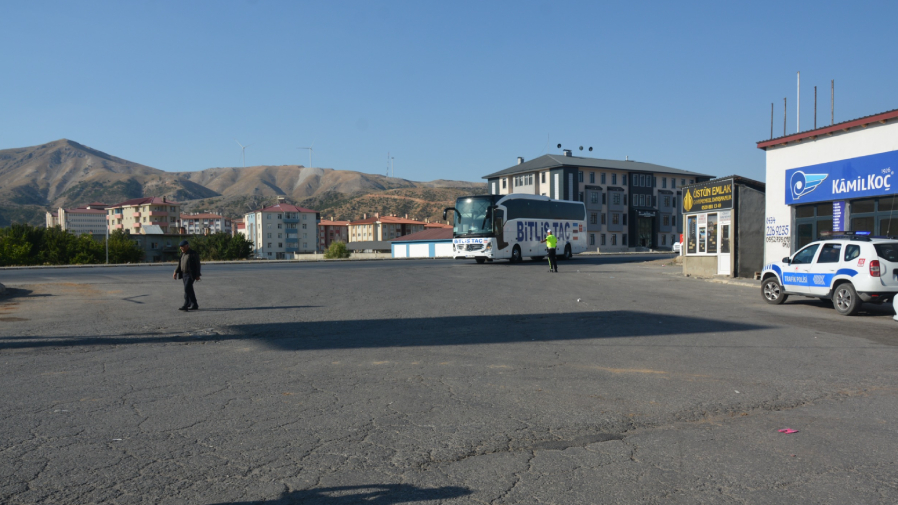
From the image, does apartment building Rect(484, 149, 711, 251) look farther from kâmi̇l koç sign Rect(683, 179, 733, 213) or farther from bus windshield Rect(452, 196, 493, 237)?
kâmi̇l koç sign Rect(683, 179, 733, 213)

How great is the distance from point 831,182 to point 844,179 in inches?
20.1

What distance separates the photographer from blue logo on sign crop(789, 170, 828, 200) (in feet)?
67.1

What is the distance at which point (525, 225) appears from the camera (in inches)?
1486

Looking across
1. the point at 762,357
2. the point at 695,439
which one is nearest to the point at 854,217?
the point at 762,357

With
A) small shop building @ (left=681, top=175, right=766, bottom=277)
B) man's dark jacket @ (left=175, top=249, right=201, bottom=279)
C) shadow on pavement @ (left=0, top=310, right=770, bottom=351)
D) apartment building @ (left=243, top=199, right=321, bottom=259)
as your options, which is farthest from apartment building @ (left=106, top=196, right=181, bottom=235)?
shadow on pavement @ (left=0, top=310, right=770, bottom=351)

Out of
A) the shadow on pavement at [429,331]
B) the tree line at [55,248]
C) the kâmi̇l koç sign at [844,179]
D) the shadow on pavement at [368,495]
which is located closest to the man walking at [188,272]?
the shadow on pavement at [429,331]

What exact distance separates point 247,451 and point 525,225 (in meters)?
33.9

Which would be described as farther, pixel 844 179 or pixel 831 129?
pixel 831 129

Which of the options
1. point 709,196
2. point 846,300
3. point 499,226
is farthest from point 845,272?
point 499,226

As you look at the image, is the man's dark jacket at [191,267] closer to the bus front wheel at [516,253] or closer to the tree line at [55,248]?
the bus front wheel at [516,253]

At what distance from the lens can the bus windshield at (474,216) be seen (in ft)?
116

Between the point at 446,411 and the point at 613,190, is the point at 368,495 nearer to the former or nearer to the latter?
the point at 446,411

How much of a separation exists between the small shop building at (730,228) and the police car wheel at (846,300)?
1020cm

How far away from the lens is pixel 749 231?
23.6 meters
